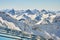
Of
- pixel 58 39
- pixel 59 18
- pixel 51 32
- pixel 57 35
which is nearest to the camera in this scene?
pixel 58 39

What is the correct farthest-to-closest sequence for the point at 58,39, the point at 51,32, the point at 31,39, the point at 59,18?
the point at 59,18 < the point at 51,32 < the point at 58,39 < the point at 31,39

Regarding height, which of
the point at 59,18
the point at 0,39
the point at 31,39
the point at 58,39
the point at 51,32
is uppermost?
the point at 59,18

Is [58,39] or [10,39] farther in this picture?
[58,39]

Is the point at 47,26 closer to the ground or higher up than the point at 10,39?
higher up

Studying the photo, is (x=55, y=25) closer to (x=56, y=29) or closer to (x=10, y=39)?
(x=56, y=29)

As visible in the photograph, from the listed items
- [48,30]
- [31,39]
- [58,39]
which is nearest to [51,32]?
[48,30]

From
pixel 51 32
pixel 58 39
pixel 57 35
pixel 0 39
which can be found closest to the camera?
pixel 0 39

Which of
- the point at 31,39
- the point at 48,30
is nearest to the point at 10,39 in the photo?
the point at 31,39

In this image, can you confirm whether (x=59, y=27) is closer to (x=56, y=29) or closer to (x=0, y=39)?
(x=56, y=29)

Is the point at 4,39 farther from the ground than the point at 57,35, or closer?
closer
